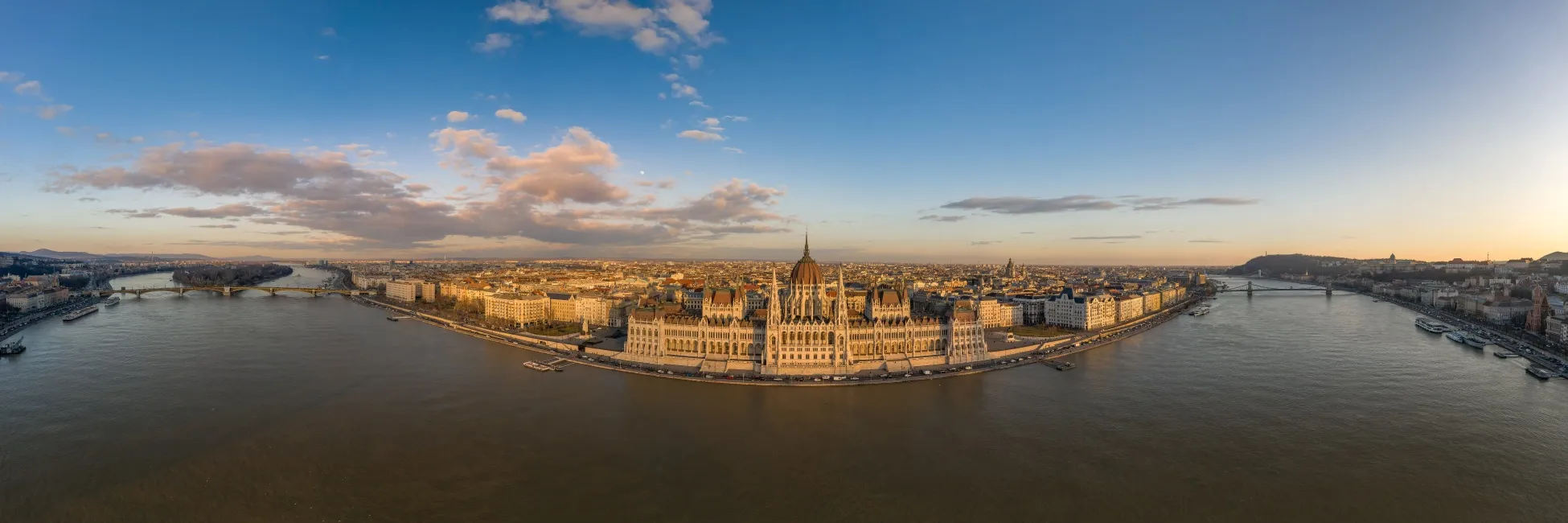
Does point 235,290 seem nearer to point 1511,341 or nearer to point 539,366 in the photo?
point 539,366

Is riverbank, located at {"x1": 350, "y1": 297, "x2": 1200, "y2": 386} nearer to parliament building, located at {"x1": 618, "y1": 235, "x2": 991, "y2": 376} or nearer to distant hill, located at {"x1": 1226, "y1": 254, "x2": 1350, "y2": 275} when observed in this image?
parliament building, located at {"x1": 618, "y1": 235, "x2": 991, "y2": 376}

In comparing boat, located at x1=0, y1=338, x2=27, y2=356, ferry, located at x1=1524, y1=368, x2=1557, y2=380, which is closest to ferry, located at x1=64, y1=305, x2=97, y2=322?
boat, located at x1=0, y1=338, x2=27, y2=356

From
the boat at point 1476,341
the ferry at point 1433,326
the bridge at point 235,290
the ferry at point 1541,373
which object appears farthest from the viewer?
the bridge at point 235,290

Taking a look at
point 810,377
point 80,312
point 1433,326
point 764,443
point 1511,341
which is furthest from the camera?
point 80,312

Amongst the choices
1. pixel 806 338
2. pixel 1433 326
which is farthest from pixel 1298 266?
pixel 806 338

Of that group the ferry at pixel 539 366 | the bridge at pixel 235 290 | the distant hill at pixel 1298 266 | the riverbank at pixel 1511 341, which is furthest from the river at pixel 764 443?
the distant hill at pixel 1298 266

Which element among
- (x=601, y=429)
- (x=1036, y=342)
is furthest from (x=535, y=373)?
(x=1036, y=342)

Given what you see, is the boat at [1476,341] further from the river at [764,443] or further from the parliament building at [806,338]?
the parliament building at [806,338]
